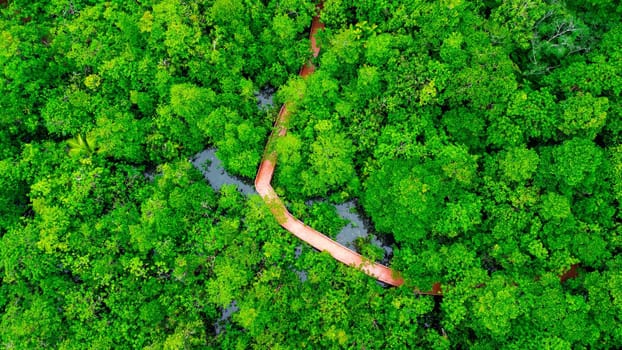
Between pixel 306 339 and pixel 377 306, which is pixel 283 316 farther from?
pixel 377 306

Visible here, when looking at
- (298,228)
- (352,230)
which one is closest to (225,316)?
(298,228)

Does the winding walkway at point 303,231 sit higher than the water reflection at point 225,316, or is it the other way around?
the winding walkway at point 303,231

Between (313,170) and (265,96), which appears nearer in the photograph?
A: (313,170)

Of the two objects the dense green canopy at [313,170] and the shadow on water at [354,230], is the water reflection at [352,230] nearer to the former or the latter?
the shadow on water at [354,230]

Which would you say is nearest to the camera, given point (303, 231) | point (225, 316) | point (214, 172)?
point (225, 316)

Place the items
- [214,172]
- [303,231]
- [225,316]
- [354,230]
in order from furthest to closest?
[214,172] → [354,230] → [303,231] → [225,316]

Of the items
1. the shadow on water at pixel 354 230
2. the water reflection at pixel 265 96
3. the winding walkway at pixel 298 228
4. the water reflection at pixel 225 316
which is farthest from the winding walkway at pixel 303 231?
the water reflection at pixel 225 316

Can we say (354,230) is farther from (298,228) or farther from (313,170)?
(313,170)

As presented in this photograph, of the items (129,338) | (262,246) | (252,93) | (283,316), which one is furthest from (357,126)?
(129,338)
